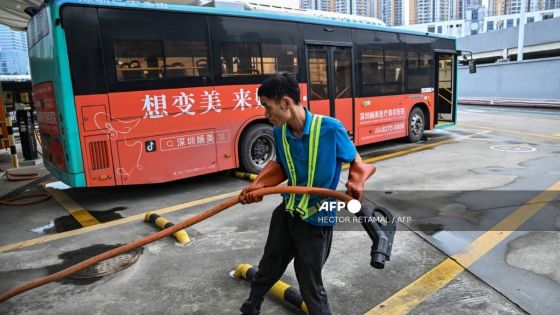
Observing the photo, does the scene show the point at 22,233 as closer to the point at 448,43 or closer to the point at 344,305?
the point at 344,305

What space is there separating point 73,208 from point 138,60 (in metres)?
2.34

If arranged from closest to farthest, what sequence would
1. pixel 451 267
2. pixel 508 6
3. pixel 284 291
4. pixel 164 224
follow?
pixel 284 291
pixel 451 267
pixel 164 224
pixel 508 6

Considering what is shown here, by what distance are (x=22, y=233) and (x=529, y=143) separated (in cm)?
1044

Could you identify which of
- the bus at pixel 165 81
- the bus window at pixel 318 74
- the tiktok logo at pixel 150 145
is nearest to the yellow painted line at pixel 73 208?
the bus at pixel 165 81

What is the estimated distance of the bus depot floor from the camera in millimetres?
3189

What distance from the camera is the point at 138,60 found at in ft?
19.4

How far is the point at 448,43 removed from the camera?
11406mm

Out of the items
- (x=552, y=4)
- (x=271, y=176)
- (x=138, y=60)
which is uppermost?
(x=552, y=4)

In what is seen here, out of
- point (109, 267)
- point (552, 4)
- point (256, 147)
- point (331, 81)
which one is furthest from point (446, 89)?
point (552, 4)

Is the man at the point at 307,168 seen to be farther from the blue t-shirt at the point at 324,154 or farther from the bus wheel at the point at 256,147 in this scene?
the bus wheel at the point at 256,147

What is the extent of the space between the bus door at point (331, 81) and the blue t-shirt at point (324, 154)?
19.3 ft

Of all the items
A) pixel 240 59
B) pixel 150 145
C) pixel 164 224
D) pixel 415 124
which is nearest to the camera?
pixel 164 224

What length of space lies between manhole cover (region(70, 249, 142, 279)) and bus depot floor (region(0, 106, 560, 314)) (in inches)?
3.2

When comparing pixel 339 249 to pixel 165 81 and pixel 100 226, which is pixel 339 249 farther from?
pixel 165 81
